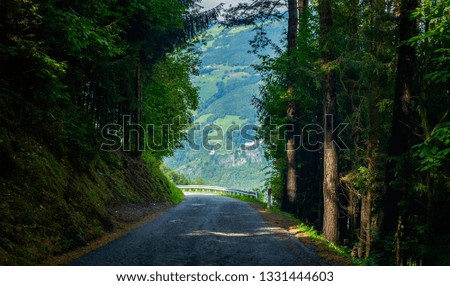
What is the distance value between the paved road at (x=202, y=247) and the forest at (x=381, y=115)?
2220 mm

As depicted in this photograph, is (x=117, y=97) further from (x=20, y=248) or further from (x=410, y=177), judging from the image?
(x=410, y=177)

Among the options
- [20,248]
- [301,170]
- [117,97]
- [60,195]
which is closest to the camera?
[20,248]

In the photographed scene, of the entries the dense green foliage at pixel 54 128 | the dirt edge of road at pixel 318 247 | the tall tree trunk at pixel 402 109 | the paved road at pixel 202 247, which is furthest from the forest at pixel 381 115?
the dense green foliage at pixel 54 128

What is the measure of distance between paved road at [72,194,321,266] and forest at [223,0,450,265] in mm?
2220

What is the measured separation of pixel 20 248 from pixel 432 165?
7.90 metres

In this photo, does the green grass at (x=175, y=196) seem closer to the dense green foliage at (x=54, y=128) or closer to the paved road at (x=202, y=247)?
the dense green foliage at (x=54, y=128)

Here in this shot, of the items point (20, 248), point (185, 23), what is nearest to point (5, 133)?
point (20, 248)

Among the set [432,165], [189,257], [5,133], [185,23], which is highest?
[185,23]

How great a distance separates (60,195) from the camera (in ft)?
35.6

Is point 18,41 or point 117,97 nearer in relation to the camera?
point 18,41

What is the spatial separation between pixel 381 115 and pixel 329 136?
289 centimetres

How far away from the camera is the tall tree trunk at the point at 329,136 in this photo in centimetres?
1373

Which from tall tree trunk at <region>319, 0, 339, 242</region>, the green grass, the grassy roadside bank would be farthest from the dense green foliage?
the green grass

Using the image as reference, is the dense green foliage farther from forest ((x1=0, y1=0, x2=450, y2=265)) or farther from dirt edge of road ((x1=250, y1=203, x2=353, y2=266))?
dirt edge of road ((x1=250, y1=203, x2=353, y2=266))
